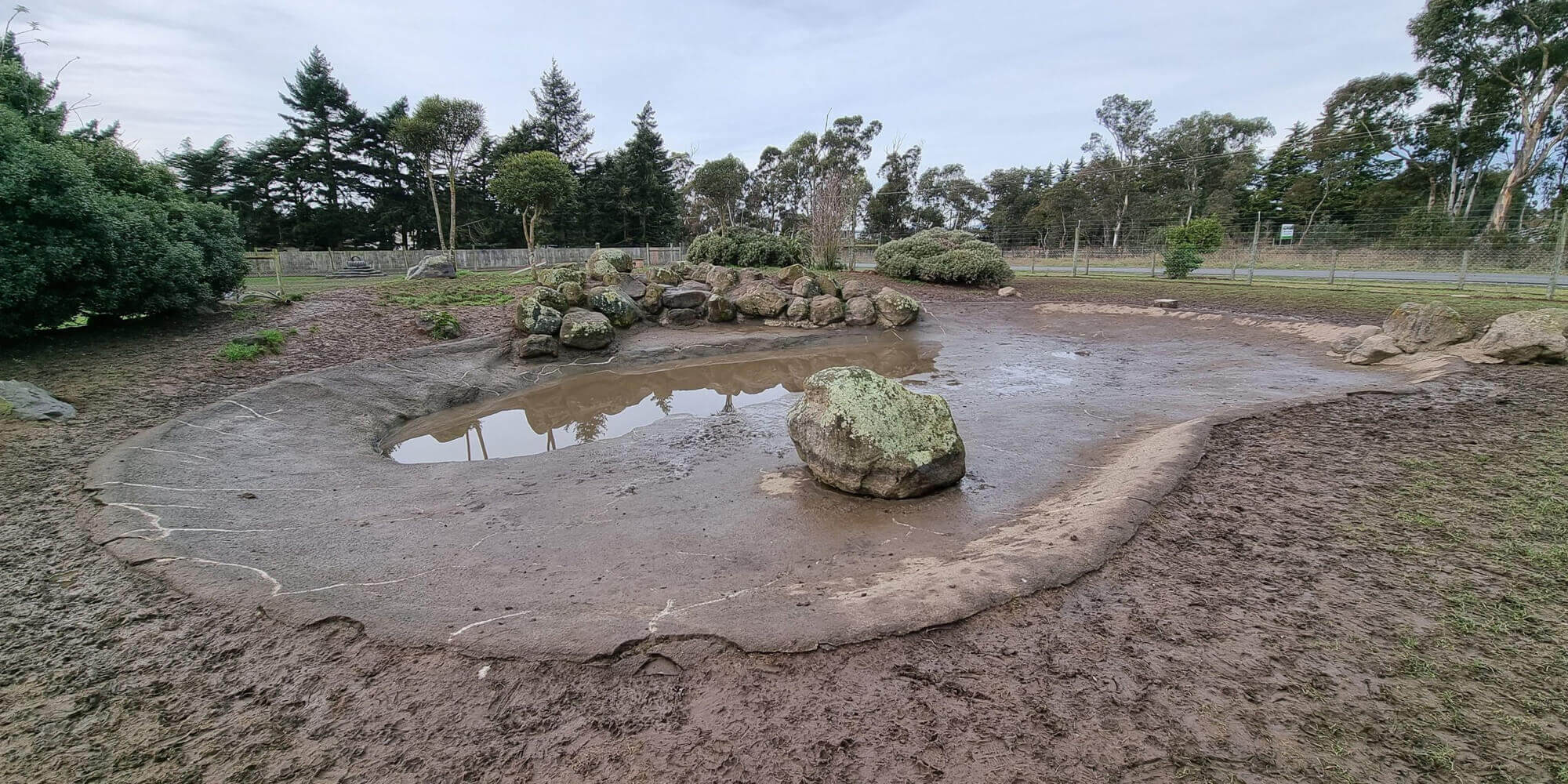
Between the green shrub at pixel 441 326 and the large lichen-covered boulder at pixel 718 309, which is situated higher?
the large lichen-covered boulder at pixel 718 309

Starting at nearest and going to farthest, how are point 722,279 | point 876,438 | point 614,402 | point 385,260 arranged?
1. point 876,438
2. point 614,402
3. point 722,279
4. point 385,260

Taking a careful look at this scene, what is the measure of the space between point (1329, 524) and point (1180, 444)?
1382mm

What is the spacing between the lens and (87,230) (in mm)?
6867

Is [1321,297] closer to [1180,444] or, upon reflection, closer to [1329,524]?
[1180,444]

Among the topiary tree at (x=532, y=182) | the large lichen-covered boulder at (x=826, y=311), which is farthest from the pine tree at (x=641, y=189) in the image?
the large lichen-covered boulder at (x=826, y=311)

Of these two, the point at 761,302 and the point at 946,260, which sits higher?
the point at 946,260

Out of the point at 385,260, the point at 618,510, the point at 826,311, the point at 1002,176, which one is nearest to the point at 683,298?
the point at 826,311

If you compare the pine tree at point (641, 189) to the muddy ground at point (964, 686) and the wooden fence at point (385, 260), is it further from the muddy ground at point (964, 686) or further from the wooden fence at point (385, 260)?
the muddy ground at point (964, 686)

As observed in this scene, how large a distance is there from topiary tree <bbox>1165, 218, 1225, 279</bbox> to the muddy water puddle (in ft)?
35.9

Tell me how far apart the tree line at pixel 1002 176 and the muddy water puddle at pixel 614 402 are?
10.7 metres

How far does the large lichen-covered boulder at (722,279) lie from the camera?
13039mm

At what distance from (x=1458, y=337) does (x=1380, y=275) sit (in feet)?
Answer: 39.2

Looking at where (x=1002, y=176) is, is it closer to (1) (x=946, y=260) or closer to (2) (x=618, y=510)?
(1) (x=946, y=260)

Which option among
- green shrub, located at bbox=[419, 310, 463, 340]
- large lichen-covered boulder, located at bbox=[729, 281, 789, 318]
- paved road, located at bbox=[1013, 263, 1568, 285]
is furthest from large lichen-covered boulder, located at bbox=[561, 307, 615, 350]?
paved road, located at bbox=[1013, 263, 1568, 285]
